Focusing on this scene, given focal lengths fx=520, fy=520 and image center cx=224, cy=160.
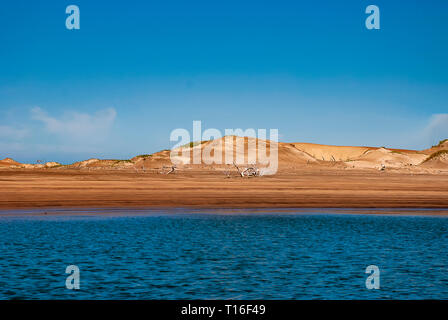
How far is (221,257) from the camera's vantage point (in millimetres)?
15633

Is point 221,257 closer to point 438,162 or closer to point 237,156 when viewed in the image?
point 438,162

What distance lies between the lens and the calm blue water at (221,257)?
11.4 metres

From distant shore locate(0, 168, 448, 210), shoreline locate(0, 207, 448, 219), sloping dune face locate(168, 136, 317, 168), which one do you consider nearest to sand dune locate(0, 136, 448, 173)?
sloping dune face locate(168, 136, 317, 168)

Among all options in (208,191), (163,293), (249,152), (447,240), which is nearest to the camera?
(163,293)

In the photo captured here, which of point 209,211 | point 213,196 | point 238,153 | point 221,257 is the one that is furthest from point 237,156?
point 221,257

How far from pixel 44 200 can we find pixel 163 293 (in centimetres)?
2374

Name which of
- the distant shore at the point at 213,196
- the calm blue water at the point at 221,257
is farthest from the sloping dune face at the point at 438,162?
the calm blue water at the point at 221,257

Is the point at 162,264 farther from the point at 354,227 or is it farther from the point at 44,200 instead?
the point at 44,200

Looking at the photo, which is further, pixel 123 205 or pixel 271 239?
pixel 123 205

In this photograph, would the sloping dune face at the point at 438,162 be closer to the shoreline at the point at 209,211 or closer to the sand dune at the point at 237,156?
the sand dune at the point at 237,156

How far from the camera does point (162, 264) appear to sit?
14.5 m

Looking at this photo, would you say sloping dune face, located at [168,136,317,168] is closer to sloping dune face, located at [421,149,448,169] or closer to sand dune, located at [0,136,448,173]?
sand dune, located at [0,136,448,173]

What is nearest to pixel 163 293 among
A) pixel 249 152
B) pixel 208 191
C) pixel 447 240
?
Result: pixel 447 240
